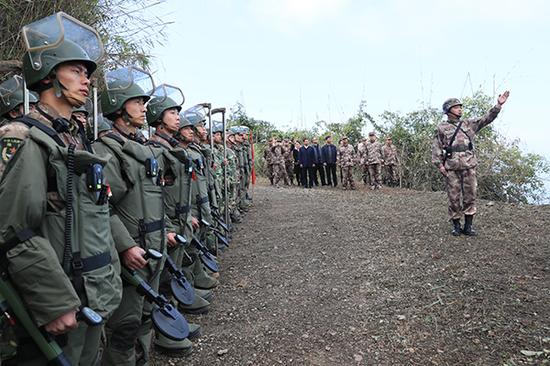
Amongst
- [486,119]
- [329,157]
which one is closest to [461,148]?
[486,119]

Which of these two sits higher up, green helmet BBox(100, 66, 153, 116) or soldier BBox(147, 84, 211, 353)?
green helmet BBox(100, 66, 153, 116)

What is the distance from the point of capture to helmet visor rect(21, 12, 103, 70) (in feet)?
6.96

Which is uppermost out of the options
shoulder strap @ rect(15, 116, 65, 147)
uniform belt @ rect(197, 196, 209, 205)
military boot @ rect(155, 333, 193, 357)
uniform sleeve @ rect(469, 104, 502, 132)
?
uniform sleeve @ rect(469, 104, 502, 132)

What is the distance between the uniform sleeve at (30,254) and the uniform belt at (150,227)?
39.3 inches

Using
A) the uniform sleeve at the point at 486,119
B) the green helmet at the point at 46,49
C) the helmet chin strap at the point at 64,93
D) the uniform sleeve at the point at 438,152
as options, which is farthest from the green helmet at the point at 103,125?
the uniform sleeve at the point at 486,119

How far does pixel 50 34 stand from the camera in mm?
2178

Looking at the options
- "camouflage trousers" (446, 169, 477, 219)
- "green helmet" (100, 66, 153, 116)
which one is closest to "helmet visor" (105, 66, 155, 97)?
"green helmet" (100, 66, 153, 116)

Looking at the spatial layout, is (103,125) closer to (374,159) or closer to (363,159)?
(374,159)

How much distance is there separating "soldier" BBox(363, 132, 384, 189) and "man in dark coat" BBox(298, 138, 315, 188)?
224 cm

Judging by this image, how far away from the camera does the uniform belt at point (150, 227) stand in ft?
9.18

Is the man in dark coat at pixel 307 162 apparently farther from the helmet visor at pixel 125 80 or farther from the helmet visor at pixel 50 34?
the helmet visor at pixel 50 34

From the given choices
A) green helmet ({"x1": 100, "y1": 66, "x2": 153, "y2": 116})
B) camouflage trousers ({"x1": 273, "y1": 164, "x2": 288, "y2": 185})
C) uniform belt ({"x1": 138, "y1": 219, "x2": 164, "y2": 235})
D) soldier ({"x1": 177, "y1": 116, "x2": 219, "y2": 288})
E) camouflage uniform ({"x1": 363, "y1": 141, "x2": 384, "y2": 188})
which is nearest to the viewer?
uniform belt ({"x1": 138, "y1": 219, "x2": 164, "y2": 235})

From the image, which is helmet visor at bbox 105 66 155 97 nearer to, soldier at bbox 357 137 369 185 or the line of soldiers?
the line of soldiers

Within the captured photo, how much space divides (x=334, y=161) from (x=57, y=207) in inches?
574
